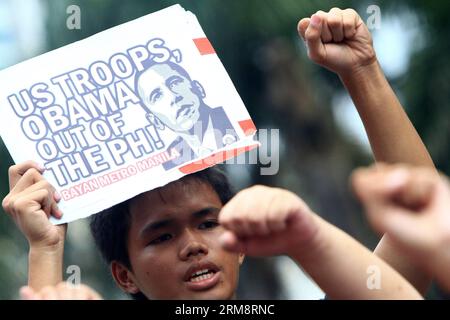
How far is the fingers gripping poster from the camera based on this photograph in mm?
3180

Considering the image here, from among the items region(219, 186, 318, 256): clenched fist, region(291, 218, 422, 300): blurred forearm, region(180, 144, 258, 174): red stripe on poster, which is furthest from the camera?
region(180, 144, 258, 174): red stripe on poster

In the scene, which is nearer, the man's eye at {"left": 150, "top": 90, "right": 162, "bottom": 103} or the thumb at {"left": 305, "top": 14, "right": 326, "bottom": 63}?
the man's eye at {"left": 150, "top": 90, "right": 162, "bottom": 103}

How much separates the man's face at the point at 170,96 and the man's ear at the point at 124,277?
0.55 meters

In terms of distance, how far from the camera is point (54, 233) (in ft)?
10.7

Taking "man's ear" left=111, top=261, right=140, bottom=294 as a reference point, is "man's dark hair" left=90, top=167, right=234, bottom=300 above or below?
above

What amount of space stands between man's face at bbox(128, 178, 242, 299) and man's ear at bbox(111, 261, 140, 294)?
0.11 ft

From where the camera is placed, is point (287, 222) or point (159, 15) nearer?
point (287, 222)

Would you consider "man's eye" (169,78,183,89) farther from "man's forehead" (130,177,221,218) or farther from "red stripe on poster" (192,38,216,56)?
"man's forehead" (130,177,221,218)

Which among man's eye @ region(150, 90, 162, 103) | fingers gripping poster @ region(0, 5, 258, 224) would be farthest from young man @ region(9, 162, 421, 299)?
man's eye @ region(150, 90, 162, 103)

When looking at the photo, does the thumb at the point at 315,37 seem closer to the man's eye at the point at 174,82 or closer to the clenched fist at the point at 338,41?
the clenched fist at the point at 338,41

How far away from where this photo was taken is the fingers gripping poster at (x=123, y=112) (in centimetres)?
318
